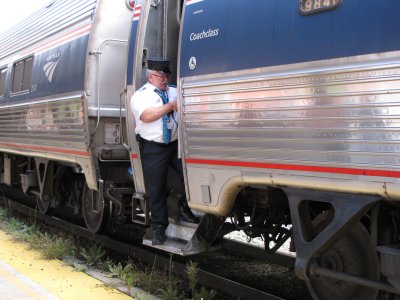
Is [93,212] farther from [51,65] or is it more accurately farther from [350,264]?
[350,264]

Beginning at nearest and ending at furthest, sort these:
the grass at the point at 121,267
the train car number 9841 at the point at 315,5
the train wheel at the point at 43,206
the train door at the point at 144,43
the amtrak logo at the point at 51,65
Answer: the train car number 9841 at the point at 315,5 < the grass at the point at 121,267 < the train door at the point at 144,43 < the amtrak logo at the point at 51,65 < the train wheel at the point at 43,206

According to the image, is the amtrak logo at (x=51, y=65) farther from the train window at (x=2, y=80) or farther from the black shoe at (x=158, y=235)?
the black shoe at (x=158, y=235)

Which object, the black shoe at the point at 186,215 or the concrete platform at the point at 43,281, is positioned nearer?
the concrete platform at the point at 43,281

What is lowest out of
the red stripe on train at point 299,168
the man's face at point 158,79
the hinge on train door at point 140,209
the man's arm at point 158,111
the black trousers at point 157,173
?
the hinge on train door at point 140,209

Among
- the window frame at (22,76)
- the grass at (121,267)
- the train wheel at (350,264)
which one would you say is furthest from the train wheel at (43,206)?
the train wheel at (350,264)

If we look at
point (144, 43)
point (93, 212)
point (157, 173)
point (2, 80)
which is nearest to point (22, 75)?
point (2, 80)

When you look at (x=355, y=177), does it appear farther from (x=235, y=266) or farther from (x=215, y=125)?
(x=235, y=266)

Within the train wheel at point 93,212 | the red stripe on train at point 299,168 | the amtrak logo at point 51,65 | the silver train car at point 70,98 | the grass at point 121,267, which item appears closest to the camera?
the red stripe on train at point 299,168

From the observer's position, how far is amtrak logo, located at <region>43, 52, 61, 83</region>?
271 inches

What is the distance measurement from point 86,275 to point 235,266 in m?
1.79

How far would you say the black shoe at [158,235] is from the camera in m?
4.77

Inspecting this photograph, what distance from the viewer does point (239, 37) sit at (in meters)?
3.64

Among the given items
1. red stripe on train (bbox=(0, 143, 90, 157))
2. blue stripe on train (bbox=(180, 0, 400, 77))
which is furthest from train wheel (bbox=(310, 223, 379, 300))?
red stripe on train (bbox=(0, 143, 90, 157))

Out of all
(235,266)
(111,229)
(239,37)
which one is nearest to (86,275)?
(235,266)
